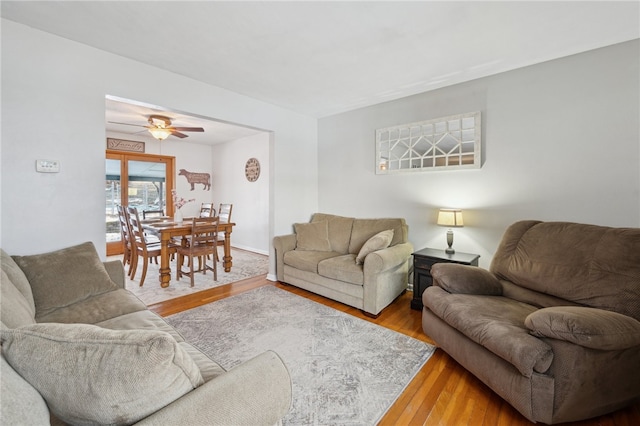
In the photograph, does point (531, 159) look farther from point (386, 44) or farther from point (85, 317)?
point (85, 317)

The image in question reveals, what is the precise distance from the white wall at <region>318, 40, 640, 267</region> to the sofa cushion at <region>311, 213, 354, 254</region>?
543mm

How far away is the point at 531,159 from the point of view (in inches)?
110

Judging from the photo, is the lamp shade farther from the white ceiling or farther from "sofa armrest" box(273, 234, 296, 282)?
"sofa armrest" box(273, 234, 296, 282)

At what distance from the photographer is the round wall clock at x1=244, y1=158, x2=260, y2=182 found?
599cm

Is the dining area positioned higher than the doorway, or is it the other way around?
the doorway

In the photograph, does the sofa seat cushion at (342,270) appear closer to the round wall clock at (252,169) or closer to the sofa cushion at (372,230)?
the sofa cushion at (372,230)

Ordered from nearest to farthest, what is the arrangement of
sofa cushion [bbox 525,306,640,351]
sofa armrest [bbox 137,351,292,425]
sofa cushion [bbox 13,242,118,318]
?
sofa armrest [bbox 137,351,292,425]
sofa cushion [bbox 525,306,640,351]
sofa cushion [bbox 13,242,118,318]

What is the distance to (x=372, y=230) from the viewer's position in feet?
11.9

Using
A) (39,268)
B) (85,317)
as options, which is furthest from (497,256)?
(39,268)

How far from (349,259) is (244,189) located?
381cm

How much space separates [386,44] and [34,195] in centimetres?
317

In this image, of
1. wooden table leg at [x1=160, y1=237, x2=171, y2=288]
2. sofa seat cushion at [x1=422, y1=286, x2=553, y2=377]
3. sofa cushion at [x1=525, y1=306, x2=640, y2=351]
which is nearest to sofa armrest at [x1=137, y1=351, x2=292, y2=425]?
sofa seat cushion at [x1=422, y1=286, x2=553, y2=377]

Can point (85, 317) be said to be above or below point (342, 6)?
below

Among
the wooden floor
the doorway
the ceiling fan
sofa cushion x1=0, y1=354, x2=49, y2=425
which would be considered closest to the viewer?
sofa cushion x1=0, y1=354, x2=49, y2=425
